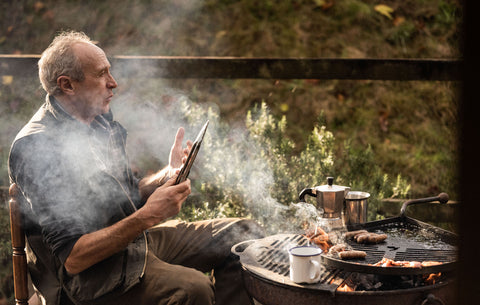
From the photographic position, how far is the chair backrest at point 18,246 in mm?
2400

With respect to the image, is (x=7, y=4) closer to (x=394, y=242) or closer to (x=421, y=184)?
(x=421, y=184)

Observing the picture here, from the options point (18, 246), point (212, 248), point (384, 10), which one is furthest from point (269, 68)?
point (384, 10)

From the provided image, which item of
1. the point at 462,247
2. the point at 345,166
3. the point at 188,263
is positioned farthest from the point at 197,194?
the point at 462,247

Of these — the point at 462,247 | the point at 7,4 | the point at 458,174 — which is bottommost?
the point at 462,247

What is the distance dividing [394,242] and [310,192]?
50 centimetres

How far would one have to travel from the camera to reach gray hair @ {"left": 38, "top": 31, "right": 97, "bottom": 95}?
8.50 ft

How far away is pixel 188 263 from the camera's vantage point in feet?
9.75

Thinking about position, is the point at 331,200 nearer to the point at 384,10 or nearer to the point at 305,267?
the point at 305,267

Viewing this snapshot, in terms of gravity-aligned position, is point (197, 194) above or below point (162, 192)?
below

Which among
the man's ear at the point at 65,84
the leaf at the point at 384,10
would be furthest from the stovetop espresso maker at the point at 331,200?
the leaf at the point at 384,10

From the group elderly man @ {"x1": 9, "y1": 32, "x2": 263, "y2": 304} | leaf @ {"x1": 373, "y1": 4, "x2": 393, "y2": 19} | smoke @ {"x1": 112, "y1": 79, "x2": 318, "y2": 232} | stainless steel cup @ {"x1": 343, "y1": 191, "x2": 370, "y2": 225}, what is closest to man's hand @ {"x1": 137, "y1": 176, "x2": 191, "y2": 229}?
elderly man @ {"x1": 9, "y1": 32, "x2": 263, "y2": 304}

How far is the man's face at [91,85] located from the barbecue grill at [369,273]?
1.11 m

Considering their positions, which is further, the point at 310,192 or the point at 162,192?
the point at 310,192

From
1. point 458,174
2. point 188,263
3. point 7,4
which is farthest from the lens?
point 7,4
